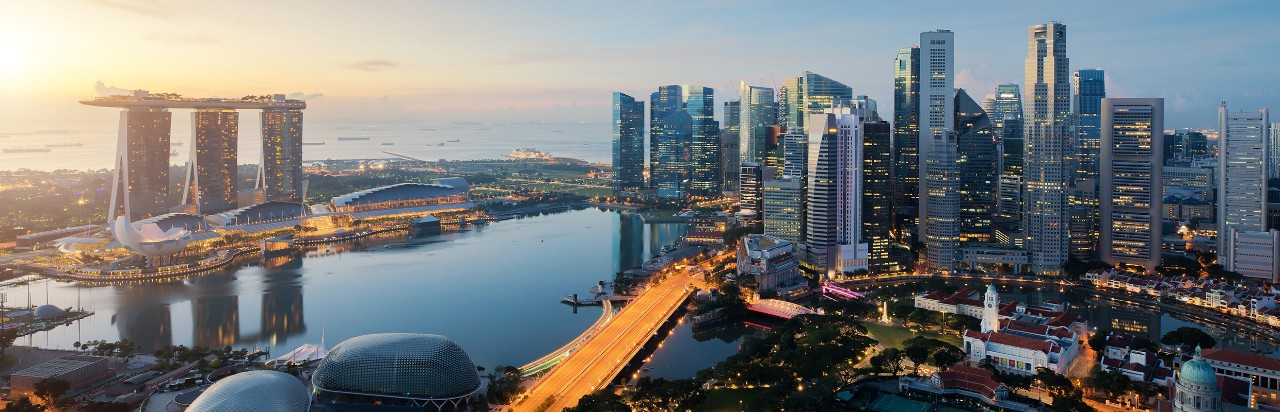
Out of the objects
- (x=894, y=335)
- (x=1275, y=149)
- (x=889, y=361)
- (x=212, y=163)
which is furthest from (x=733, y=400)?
(x=1275, y=149)

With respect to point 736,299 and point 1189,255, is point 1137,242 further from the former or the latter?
point 736,299

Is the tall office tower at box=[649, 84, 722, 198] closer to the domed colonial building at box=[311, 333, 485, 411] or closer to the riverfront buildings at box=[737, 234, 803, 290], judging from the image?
the riverfront buildings at box=[737, 234, 803, 290]

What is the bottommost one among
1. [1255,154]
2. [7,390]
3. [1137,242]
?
[7,390]

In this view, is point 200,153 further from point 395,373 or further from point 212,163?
point 395,373

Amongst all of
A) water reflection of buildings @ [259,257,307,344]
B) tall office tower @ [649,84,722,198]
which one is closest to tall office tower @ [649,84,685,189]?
tall office tower @ [649,84,722,198]

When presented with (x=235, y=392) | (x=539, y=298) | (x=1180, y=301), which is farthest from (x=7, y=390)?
(x=1180, y=301)
